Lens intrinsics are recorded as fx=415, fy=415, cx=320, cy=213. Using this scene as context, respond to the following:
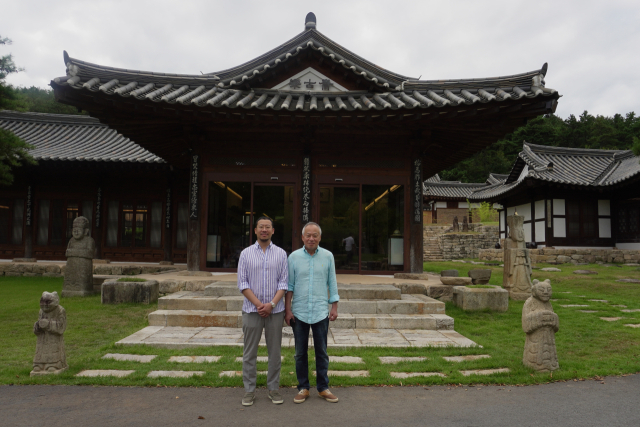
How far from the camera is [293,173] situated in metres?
10.7

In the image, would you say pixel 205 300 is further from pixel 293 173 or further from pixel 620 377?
pixel 620 377

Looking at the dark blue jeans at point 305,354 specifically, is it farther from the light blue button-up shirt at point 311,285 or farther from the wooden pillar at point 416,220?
the wooden pillar at point 416,220

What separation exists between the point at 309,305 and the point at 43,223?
16472 mm

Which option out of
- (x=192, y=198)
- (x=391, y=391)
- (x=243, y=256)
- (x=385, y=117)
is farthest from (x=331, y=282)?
(x=192, y=198)

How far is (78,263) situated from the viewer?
10.3 meters

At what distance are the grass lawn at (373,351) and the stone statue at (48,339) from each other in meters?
0.16

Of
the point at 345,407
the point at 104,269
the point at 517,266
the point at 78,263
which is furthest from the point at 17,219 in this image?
the point at 517,266

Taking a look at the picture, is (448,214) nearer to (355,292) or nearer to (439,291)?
(439,291)

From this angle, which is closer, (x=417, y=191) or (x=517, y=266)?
(x=417, y=191)

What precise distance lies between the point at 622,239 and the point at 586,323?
1905 cm

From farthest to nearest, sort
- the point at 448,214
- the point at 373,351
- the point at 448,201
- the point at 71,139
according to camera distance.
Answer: the point at 448,214, the point at 448,201, the point at 71,139, the point at 373,351

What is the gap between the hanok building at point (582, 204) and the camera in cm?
2228

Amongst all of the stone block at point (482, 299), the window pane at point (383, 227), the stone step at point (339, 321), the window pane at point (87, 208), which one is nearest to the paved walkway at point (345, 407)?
the stone step at point (339, 321)

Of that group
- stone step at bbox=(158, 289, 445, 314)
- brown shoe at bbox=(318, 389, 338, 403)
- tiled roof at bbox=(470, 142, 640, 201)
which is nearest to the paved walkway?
brown shoe at bbox=(318, 389, 338, 403)
